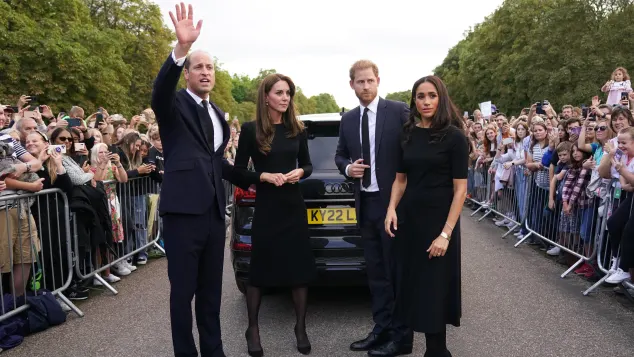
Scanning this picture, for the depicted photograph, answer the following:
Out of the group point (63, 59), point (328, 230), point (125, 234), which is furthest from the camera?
point (63, 59)

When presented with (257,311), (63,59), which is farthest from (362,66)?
(63,59)

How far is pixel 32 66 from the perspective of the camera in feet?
98.4

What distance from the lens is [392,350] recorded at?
431 cm

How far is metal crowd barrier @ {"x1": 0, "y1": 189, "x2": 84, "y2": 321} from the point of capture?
512 cm

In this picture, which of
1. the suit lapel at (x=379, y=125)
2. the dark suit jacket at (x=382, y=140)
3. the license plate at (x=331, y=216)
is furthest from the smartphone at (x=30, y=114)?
the suit lapel at (x=379, y=125)

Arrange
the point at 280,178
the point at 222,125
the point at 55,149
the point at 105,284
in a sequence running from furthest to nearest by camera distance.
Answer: the point at 105,284 → the point at 55,149 → the point at 280,178 → the point at 222,125

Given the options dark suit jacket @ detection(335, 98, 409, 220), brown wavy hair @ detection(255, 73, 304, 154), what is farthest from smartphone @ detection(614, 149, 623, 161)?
brown wavy hair @ detection(255, 73, 304, 154)

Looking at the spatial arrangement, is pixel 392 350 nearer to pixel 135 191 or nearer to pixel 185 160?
pixel 185 160

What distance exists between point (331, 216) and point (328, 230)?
0.13 meters

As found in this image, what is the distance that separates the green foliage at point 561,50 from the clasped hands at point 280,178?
35970 mm

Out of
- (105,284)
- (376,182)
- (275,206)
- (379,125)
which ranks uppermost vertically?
(379,125)

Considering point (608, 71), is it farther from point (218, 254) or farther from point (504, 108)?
point (218, 254)

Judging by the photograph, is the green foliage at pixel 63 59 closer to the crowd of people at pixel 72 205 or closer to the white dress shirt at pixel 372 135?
the crowd of people at pixel 72 205

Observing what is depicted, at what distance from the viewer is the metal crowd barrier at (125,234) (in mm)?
6246
